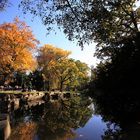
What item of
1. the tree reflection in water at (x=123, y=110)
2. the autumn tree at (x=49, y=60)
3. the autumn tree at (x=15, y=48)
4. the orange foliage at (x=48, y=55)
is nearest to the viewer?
the tree reflection in water at (x=123, y=110)

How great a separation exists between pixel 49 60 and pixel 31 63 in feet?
117

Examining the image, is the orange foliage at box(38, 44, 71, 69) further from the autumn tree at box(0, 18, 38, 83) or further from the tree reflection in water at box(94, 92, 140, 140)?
the tree reflection in water at box(94, 92, 140, 140)

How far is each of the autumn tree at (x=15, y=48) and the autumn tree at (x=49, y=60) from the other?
105 ft

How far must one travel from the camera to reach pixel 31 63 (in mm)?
51000

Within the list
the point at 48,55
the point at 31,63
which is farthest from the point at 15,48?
the point at 48,55

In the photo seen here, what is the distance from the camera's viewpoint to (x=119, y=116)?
1647 centimetres

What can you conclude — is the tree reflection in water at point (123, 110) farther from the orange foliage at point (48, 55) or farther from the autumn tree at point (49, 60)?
the orange foliage at point (48, 55)

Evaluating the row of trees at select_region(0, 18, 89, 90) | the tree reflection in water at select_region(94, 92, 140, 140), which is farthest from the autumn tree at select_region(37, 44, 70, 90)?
the tree reflection in water at select_region(94, 92, 140, 140)

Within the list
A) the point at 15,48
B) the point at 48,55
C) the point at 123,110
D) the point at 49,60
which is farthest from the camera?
the point at 49,60

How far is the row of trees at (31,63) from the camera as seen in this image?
1946 inches

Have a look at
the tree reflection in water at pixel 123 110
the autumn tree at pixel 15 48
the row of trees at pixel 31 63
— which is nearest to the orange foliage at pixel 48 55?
the row of trees at pixel 31 63

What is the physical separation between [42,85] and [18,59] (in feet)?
109

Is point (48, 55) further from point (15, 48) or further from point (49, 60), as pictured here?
point (15, 48)

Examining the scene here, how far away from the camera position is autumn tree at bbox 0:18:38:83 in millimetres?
48844
